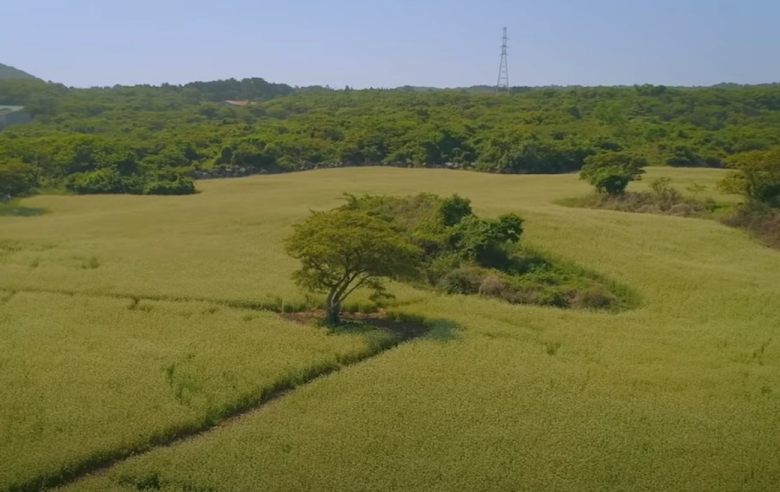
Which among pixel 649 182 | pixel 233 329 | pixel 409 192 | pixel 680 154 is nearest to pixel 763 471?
pixel 233 329

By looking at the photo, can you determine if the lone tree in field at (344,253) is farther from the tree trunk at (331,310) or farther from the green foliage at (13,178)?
the green foliage at (13,178)

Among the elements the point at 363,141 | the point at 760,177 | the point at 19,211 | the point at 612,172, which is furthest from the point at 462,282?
the point at 363,141

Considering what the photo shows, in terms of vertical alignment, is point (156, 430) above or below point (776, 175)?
below

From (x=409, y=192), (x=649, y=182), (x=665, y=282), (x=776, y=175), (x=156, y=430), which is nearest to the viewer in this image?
(x=156, y=430)

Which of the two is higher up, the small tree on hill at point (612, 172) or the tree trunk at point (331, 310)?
the small tree on hill at point (612, 172)

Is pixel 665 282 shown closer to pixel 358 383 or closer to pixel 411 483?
pixel 358 383

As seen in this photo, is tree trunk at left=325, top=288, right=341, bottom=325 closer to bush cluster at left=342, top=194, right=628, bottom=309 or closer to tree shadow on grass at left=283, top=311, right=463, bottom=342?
tree shadow on grass at left=283, top=311, right=463, bottom=342

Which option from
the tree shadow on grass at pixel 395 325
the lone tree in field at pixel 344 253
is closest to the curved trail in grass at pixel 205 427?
the tree shadow on grass at pixel 395 325
